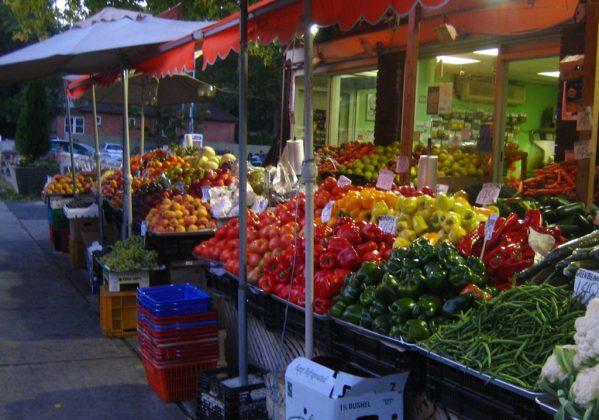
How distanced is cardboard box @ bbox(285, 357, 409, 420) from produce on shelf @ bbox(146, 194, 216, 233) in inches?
163

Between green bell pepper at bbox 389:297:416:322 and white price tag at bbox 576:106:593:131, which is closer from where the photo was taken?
green bell pepper at bbox 389:297:416:322

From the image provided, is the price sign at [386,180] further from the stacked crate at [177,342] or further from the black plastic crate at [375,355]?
the black plastic crate at [375,355]

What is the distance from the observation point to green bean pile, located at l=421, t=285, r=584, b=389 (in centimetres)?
289

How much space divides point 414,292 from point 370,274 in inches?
16.3

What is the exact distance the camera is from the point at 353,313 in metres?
3.86

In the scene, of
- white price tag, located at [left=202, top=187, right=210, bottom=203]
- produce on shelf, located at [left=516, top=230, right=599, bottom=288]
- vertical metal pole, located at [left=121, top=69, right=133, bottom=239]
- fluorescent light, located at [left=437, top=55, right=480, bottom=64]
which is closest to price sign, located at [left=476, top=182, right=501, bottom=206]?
produce on shelf, located at [left=516, top=230, right=599, bottom=288]

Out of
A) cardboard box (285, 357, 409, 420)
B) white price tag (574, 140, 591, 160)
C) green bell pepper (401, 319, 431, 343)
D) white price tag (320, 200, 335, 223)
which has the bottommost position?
cardboard box (285, 357, 409, 420)

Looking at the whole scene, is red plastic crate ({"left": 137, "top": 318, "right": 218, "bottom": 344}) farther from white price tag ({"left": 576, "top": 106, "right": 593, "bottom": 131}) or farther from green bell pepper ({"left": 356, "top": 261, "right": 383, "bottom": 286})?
white price tag ({"left": 576, "top": 106, "right": 593, "bottom": 131})

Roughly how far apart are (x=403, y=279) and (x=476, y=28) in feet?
20.0

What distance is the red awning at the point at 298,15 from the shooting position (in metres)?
3.75

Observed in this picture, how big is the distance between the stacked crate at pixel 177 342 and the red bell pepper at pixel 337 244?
1.05 m

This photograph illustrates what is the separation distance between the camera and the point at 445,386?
3166 millimetres

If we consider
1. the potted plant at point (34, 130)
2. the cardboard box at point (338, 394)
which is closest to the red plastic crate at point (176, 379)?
the cardboard box at point (338, 394)

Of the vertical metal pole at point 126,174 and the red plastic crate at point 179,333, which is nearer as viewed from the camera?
the red plastic crate at point 179,333
